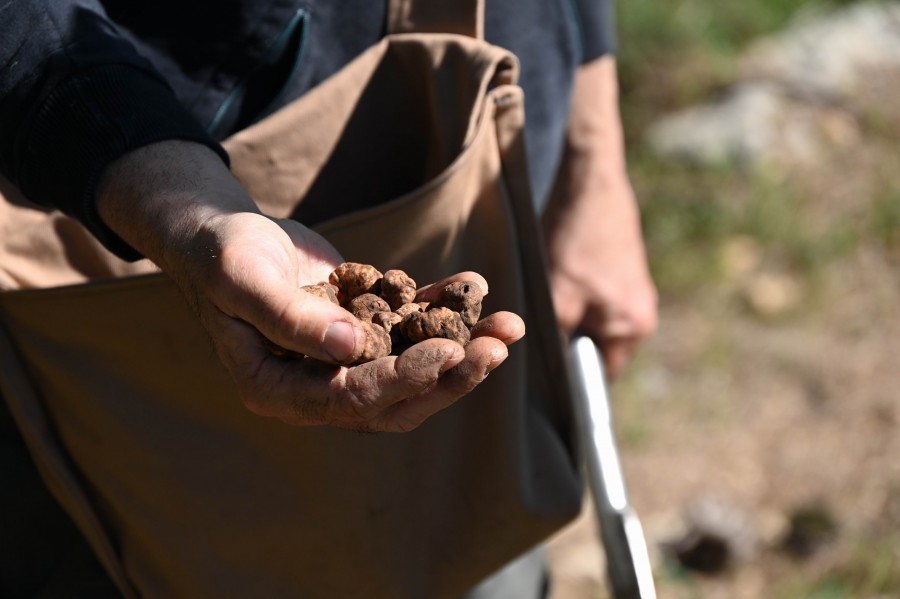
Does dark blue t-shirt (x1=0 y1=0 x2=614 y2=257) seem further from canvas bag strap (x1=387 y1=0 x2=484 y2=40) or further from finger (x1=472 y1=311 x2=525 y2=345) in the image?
finger (x1=472 y1=311 x2=525 y2=345)

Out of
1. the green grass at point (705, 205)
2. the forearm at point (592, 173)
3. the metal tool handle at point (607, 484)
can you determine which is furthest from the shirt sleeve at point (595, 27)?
the green grass at point (705, 205)

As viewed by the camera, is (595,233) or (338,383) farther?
(595,233)

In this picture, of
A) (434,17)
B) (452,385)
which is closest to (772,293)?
(434,17)

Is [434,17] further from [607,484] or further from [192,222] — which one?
[607,484]

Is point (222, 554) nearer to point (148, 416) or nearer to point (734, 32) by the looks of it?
point (148, 416)

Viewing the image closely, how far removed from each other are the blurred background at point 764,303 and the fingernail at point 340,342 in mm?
1674

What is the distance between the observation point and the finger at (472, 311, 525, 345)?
104 cm

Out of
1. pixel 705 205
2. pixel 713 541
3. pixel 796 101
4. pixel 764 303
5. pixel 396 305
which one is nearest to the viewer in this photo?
pixel 396 305

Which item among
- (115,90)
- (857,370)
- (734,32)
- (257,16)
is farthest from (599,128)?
(734,32)

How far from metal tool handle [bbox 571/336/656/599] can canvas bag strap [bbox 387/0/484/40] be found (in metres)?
0.56

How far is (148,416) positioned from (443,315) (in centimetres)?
35

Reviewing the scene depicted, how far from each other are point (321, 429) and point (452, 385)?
21 cm

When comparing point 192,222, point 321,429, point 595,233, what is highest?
point 192,222

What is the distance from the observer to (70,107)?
1.11 meters
